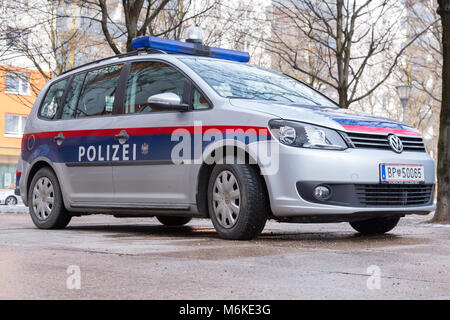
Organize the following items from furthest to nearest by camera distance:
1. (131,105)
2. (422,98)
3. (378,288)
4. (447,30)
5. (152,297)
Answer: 1. (422,98)
2. (447,30)
3. (131,105)
4. (378,288)
5. (152,297)

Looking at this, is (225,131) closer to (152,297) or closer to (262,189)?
(262,189)

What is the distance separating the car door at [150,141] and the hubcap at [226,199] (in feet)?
1.06

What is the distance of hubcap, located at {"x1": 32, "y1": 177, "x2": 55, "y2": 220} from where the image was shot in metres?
8.27

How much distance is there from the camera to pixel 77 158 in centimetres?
788

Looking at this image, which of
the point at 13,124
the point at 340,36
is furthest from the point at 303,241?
the point at 13,124

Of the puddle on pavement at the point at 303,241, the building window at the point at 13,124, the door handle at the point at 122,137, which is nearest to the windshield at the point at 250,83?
the door handle at the point at 122,137

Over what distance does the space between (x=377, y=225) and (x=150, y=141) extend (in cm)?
242

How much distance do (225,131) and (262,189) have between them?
1.95ft

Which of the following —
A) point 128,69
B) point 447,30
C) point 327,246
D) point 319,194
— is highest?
point 447,30

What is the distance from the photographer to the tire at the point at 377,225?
292 inches

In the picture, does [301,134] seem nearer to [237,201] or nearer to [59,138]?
[237,201]

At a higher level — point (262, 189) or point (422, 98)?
point (422, 98)

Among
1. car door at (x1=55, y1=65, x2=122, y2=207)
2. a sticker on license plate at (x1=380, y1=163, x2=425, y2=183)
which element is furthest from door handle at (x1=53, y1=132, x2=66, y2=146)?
a sticker on license plate at (x1=380, y1=163, x2=425, y2=183)
